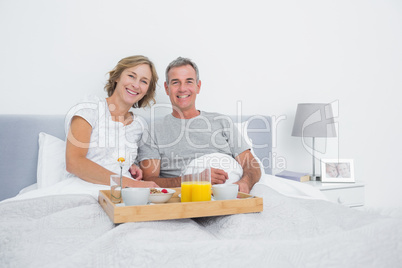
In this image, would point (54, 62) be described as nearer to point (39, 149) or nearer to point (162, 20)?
point (39, 149)

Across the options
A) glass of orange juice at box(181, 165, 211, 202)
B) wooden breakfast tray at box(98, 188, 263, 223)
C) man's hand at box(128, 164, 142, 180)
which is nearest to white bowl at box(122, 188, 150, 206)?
wooden breakfast tray at box(98, 188, 263, 223)

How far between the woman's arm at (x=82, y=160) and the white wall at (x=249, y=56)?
502 mm

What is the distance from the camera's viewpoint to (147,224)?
36.3 inches

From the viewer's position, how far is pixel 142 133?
188 cm

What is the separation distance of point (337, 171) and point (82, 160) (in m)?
1.81

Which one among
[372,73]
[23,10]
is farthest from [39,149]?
[372,73]

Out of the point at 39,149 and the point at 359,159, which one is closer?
the point at 39,149

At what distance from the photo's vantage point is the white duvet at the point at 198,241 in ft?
2.32

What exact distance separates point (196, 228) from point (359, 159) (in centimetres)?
246

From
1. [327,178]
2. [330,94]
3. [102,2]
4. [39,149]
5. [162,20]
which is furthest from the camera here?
[330,94]

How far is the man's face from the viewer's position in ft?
6.31

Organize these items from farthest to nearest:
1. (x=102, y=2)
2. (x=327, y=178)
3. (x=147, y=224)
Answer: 1. (x=327, y=178)
2. (x=102, y=2)
3. (x=147, y=224)

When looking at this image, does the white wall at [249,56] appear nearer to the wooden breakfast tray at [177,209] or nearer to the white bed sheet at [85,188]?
the white bed sheet at [85,188]

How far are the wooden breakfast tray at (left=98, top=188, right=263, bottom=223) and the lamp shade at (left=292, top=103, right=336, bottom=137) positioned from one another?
148 centimetres
